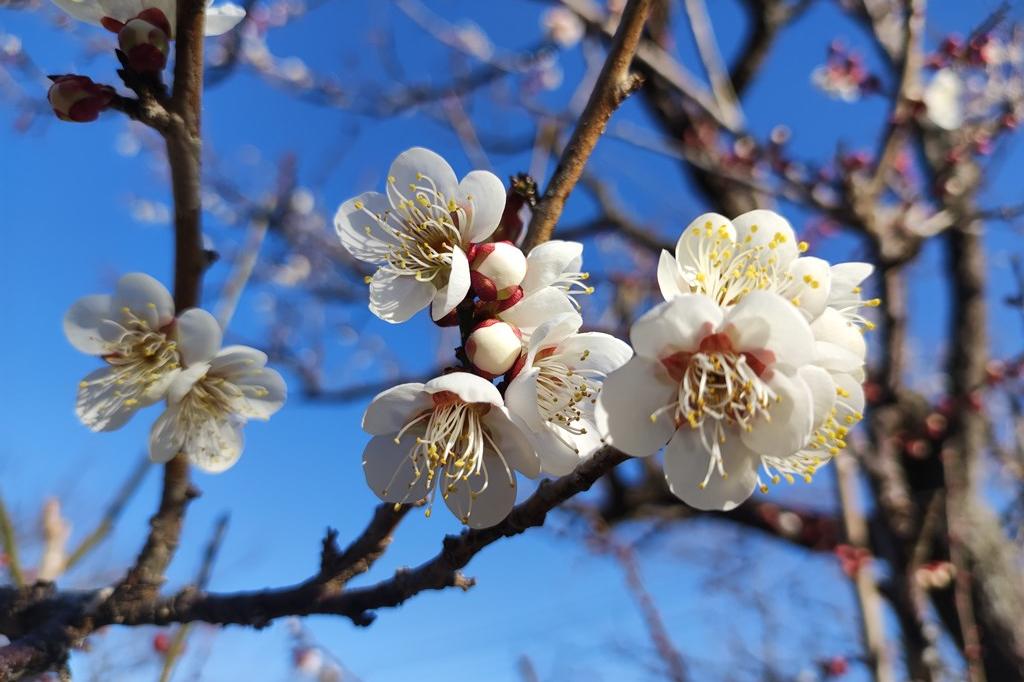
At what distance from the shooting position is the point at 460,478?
2.56ft

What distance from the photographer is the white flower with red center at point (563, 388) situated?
70 centimetres

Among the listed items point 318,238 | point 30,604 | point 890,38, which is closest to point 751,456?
point 30,604

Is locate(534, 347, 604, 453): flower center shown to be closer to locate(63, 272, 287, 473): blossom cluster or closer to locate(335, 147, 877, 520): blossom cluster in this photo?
locate(335, 147, 877, 520): blossom cluster

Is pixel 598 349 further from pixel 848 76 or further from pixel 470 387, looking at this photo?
pixel 848 76

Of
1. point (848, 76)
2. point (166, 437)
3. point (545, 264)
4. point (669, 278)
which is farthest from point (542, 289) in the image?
point (848, 76)

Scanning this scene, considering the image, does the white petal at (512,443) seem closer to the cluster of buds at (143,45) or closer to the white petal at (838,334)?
the white petal at (838,334)

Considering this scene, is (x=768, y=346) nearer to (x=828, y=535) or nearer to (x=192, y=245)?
(x=192, y=245)

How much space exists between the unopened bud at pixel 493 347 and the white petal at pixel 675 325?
0.42 ft

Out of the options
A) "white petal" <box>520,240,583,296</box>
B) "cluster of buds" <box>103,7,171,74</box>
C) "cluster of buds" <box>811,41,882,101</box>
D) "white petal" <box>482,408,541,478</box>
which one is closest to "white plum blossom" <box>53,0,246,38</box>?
"cluster of buds" <box>103,7,171,74</box>

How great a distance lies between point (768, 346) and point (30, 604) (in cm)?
108

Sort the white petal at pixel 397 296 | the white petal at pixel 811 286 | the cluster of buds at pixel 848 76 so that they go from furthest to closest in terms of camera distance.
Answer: the cluster of buds at pixel 848 76, the white petal at pixel 397 296, the white petal at pixel 811 286

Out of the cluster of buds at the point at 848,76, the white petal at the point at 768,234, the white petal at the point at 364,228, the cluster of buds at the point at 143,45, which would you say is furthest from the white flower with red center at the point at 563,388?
the cluster of buds at the point at 848,76

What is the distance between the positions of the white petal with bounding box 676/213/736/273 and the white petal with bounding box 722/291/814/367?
0.14 meters

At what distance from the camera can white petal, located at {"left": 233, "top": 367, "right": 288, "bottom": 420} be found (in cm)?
105
